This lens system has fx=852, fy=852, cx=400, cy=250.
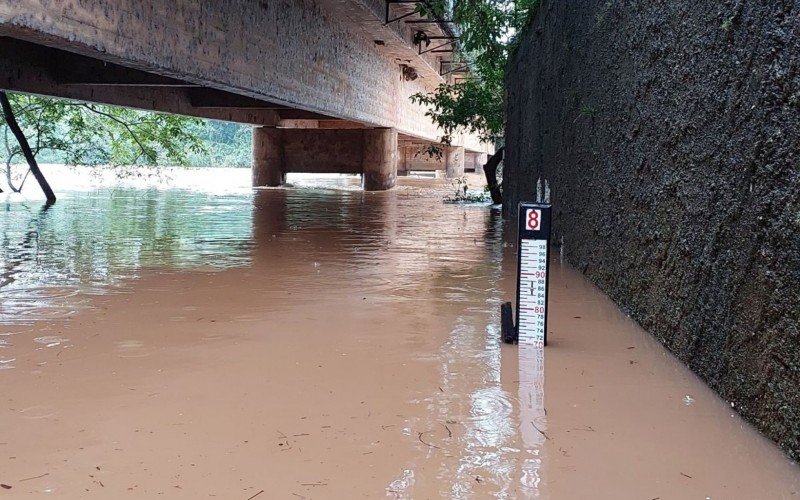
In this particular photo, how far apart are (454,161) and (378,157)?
1590 centimetres

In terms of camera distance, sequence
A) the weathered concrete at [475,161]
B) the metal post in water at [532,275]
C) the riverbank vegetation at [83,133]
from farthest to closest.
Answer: the weathered concrete at [475,161] → the riverbank vegetation at [83,133] → the metal post in water at [532,275]

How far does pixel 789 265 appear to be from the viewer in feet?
9.90

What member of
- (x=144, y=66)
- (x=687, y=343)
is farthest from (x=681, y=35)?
(x=144, y=66)

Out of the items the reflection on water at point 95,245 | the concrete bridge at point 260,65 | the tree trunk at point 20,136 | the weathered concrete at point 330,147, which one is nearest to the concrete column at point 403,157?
the concrete bridge at point 260,65

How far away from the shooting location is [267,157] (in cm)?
2420

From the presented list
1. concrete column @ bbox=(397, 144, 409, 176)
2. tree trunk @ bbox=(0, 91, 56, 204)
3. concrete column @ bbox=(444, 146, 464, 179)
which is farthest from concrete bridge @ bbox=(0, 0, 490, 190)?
concrete column @ bbox=(397, 144, 409, 176)

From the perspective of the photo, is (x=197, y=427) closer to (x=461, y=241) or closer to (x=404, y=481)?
A: (x=404, y=481)

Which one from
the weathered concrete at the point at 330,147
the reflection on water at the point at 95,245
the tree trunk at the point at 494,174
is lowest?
the reflection on water at the point at 95,245

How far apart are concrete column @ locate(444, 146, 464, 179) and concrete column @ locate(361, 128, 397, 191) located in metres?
14.1

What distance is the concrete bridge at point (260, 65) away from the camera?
7707mm

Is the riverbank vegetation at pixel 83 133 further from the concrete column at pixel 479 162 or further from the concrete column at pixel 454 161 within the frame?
the concrete column at pixel 479 162

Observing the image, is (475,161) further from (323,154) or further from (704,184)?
(704,184)

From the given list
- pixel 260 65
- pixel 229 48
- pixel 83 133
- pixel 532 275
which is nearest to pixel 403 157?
pixel 83 133

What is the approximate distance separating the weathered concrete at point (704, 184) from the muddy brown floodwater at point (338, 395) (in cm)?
24
